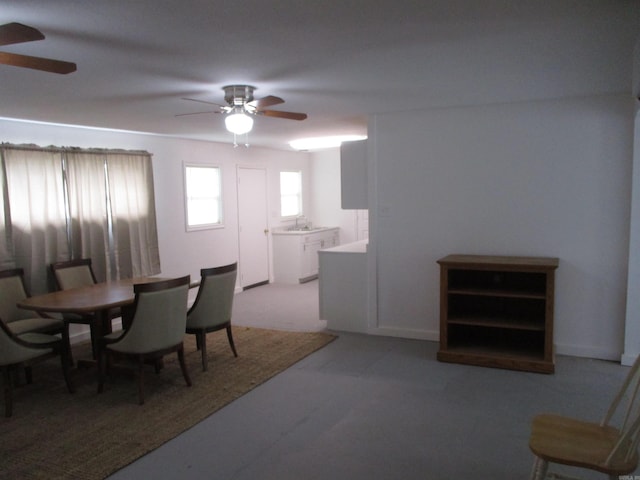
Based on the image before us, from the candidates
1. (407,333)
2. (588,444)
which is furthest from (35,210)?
(588,444)

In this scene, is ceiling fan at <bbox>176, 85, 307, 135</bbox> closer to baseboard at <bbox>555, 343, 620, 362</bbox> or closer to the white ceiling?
the white ceiling

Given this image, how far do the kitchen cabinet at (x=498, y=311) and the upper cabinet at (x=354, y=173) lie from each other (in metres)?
1.16

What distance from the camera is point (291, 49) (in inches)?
102

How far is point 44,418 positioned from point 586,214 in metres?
4.48

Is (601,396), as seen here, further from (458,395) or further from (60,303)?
(60,303)

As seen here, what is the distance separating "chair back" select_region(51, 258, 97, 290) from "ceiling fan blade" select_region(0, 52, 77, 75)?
9.39ft

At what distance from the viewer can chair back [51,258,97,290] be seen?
4668 millimetres

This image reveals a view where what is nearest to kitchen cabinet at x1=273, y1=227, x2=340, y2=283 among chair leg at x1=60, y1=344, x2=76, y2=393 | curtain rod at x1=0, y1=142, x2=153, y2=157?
curtain rod at x1=0, y1=142, x2=153, y2=157

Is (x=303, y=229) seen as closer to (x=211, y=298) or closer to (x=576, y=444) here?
(x=211, y=298)

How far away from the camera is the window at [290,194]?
8.59 m

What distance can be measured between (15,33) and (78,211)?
345cm

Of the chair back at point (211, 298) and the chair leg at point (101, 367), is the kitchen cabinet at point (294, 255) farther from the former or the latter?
the chair leg at point (101, 367)

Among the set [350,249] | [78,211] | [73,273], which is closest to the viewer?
[73,273]

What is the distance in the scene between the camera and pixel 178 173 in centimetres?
639
